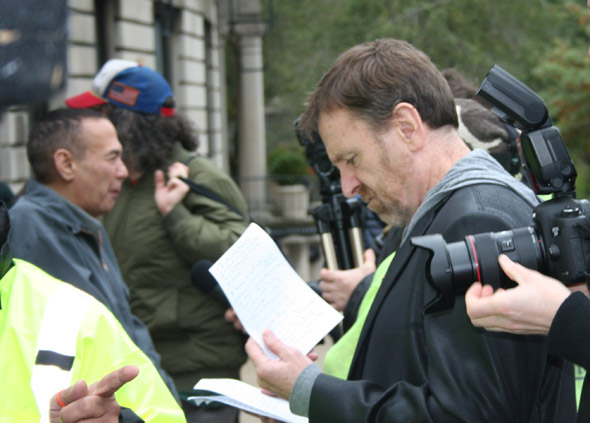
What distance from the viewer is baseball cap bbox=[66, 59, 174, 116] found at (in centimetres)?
408

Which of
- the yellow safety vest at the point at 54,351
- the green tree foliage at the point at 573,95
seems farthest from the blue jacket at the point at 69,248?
the green tree foliage at the point at 573,95

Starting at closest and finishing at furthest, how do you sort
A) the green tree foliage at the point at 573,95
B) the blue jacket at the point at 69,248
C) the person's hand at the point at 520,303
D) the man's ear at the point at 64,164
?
the person's hand at the point at 520,303, the blue jacket at the point at 69,248, the man's ear at the point at 64,164, the green tree foliage at the point at 573,95

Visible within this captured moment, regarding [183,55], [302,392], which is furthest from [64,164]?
[183,55]

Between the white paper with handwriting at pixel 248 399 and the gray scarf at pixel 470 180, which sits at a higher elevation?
the gray scarf at pixel 470 180

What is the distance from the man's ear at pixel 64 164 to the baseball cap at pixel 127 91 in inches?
27.9

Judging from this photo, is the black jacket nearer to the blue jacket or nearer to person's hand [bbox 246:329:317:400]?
person's hand [bbox 246:329:317:400]

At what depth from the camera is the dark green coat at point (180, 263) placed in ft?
12.4

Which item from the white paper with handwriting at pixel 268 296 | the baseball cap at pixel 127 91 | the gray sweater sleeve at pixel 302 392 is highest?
the baseball cap at pixel 127 91

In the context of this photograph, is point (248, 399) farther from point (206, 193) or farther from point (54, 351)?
point (206, 193)

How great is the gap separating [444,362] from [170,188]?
7.72 ft

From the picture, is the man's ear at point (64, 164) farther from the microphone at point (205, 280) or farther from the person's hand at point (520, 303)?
the person's hand at point (520, 303)

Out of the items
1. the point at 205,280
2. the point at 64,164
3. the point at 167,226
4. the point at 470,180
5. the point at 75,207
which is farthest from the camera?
the point at 167,226

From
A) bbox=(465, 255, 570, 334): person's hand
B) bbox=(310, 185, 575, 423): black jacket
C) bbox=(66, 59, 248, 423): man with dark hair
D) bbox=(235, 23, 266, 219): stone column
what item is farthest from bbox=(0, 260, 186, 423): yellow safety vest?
bbox=(235, 23, 266, 219): stone column

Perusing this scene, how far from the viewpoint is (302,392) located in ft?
7.16
